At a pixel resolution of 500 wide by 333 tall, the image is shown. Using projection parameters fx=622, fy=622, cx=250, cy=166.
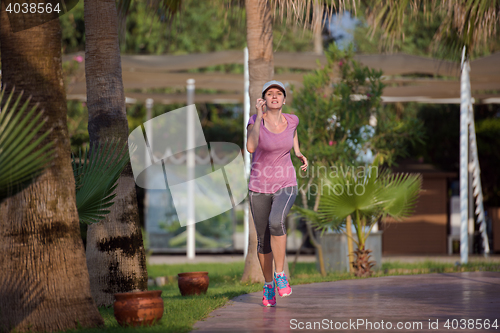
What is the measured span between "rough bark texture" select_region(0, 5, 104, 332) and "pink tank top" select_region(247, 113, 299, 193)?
4.95 feet

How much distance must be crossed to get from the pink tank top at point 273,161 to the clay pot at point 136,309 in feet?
Answer: 4.32

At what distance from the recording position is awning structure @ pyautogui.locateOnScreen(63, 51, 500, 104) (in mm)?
12711

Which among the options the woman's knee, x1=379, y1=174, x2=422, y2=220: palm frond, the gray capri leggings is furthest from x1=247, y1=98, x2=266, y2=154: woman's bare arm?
x1=379, y1=174, x2=422, y2=220: palm frond

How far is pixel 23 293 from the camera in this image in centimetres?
443

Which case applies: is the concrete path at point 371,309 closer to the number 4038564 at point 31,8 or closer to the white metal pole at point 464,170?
the number 4038564 at point 31,8

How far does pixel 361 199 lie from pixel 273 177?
3.46 meters

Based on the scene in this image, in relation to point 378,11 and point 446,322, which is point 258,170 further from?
point 378,11

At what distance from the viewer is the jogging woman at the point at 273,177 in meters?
5.07

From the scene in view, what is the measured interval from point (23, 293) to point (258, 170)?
2042 mm

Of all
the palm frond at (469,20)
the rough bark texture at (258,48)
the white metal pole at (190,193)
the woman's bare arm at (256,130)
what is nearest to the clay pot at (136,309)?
the woman's bare arm at (256,130)

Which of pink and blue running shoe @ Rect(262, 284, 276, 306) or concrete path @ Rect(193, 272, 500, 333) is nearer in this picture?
concrete path @ Rect(193, 272, 500, 333)

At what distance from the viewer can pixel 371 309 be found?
4.91 metres

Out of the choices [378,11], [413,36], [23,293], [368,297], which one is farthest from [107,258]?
[413,36]

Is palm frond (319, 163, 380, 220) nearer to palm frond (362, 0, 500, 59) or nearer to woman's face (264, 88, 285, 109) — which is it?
palm frond (362, 0, 500, 59)
